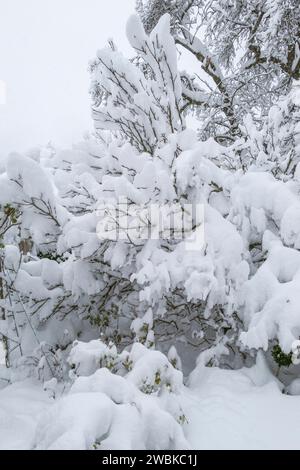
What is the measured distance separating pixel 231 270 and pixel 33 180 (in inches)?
80.0

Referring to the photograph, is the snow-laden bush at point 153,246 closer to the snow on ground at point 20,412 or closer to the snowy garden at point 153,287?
the snowy garden at point 153,287

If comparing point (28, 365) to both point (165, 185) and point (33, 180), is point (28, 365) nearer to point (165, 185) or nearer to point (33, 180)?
point (33, 180)

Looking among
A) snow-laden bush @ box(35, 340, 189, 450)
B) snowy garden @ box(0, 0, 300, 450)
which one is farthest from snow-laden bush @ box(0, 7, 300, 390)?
snow-laden bush @ box(35, 340, 189, 450)

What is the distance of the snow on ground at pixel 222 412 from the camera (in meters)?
2.37

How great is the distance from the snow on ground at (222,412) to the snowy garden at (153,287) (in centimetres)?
1

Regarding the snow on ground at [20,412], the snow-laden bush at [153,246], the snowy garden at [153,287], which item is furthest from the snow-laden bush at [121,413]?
the snow-laden bush at [153,246]

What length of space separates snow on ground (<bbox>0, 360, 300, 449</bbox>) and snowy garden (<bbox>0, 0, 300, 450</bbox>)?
1 cm

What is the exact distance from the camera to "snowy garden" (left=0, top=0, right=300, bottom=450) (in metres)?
2.44

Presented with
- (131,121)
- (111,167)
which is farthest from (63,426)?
(131,121)

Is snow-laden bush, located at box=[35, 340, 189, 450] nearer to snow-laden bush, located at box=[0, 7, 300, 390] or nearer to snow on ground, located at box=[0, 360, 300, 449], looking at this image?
snow on ground, located at box=[0, 360, 300, 449]

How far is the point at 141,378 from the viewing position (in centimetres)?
265

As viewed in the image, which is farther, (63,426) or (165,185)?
(165,185)

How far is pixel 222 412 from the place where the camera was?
8.91ft
